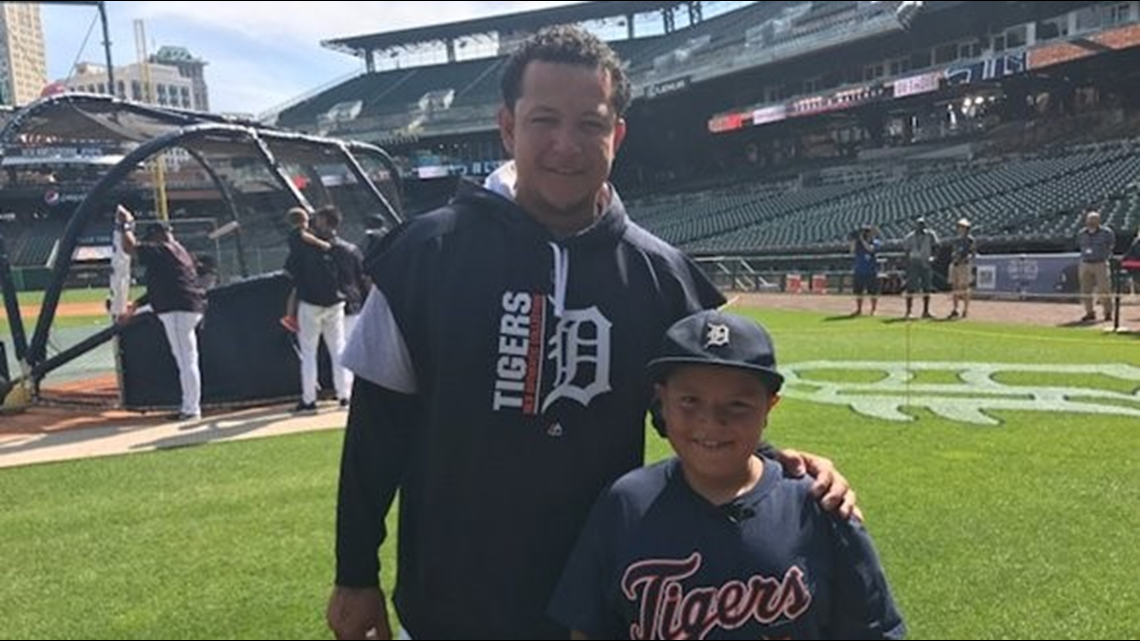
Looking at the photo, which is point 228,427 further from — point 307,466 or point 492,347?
point 492,347

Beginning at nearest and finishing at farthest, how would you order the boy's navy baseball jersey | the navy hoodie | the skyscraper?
1. the boy's navy baseball jersey
2. the navy hoodie
3. the skyscraper

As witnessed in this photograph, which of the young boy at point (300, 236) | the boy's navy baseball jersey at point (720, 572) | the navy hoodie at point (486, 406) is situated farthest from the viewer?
the young boy at point (300, 236)

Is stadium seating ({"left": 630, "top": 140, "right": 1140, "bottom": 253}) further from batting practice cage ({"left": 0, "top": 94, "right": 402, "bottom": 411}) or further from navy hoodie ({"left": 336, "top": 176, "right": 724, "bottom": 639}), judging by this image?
navy hoodie ({"left": 336, "top": 176, "right": 724, "bottom": 639})

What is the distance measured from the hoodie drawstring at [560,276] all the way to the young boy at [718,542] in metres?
0.24

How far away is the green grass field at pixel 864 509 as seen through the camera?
3330 mm

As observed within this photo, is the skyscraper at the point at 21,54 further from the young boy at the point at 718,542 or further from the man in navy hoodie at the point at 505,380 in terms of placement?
the young boy at the point at 718,542

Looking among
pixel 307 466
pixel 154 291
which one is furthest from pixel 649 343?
pixel 154 291

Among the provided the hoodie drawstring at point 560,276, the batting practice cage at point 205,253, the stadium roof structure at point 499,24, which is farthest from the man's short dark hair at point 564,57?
the stadium roof structure at point 499,24

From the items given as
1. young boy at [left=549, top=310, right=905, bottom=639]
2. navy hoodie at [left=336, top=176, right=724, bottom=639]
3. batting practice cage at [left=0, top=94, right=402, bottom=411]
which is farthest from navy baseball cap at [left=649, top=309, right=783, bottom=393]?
batting practice cage at [left=0, top=94, right=402, bottom=411]

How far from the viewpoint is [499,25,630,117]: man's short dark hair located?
1.89 m

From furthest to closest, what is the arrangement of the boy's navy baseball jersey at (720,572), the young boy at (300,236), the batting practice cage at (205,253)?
the batting practice cage at (205,253) → the young boy at (300,236) → the boy's navy baseball jersey at (720,572)

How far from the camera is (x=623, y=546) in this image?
1806 mm

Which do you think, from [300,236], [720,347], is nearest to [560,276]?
[720,347]

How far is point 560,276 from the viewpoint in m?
1.92
